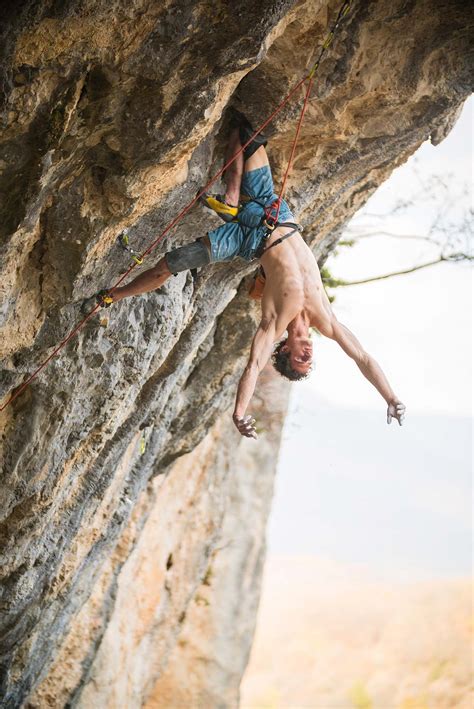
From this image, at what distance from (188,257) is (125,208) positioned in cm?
78

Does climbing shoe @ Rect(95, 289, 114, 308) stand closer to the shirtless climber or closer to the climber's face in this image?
the shirtless climber

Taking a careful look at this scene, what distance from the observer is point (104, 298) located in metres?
5.99

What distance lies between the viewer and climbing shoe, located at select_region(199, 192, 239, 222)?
20.3 ft

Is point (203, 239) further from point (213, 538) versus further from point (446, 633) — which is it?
point (446, 633)

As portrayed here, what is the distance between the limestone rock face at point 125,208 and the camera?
4570 mm

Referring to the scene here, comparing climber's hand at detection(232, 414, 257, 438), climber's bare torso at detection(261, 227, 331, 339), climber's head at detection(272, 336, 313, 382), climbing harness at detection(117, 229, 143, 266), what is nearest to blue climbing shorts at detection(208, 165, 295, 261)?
climber's bare torso at detection(261, 227, 331, 339)

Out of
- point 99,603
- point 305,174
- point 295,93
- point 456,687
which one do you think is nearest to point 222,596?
point 99,603

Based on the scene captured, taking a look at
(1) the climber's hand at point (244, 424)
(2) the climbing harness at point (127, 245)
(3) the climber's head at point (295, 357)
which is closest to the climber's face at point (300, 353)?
(3) the climber's head at point (295, 357)

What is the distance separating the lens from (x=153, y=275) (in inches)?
236

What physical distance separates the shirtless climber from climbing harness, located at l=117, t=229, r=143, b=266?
4.8 inches

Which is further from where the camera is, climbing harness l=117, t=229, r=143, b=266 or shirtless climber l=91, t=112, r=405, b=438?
shirtless climber l=91, t=112, r=405, b=438

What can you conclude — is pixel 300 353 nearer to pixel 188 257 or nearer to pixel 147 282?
pixel 188 257

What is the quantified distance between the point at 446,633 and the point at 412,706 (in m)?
4.52

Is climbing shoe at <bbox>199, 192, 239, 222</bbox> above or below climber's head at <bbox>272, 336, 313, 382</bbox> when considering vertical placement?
above
